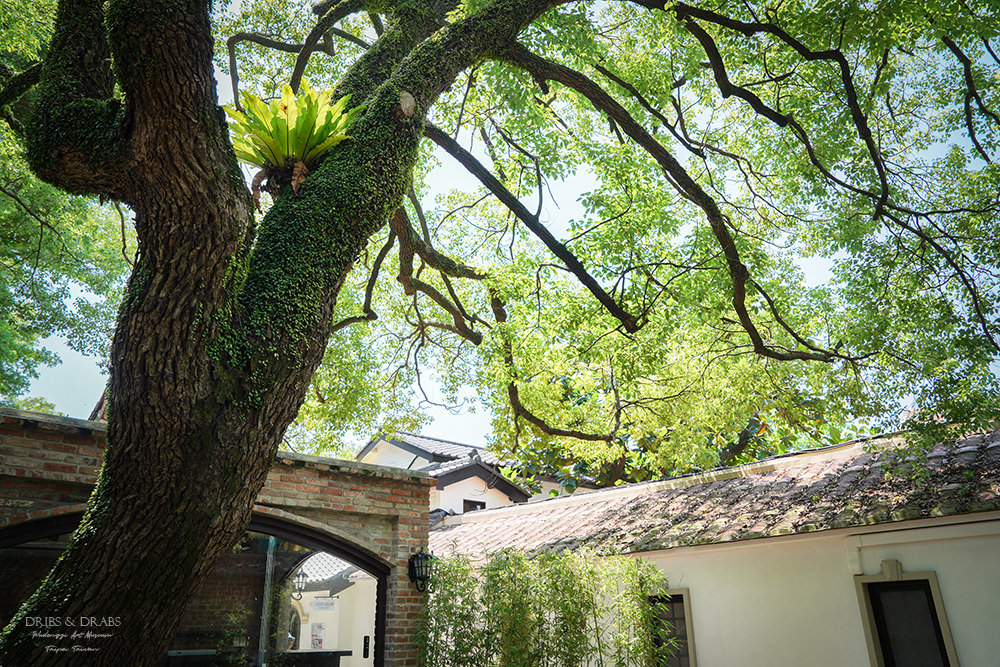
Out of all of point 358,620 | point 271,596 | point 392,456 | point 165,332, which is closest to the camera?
point 165,332

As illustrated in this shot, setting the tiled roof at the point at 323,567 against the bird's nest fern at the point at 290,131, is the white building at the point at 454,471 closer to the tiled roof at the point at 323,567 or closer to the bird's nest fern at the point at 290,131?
the tiled roof at the point at 323,567

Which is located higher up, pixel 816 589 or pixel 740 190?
pixel 740 190

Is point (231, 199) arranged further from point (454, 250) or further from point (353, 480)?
point (454, 250)

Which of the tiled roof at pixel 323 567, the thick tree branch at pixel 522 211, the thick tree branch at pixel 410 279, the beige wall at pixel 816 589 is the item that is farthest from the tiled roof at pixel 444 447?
the thick tree branch at pixel 522 211

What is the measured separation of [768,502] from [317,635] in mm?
5038

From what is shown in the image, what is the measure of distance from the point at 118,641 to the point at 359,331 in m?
8.68

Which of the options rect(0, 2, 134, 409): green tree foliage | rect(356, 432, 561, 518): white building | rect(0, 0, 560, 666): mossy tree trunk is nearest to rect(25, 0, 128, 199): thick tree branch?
rect(0, 0, 560, 666): mossy tree trunk

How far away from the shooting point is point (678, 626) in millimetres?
7230

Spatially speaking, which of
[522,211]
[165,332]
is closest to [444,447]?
[522,211]

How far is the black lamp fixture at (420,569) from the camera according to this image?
665 centimetres

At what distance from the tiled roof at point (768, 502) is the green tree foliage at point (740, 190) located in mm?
684

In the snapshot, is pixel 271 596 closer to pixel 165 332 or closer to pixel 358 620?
pixel 358 620

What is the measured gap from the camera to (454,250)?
10414mm

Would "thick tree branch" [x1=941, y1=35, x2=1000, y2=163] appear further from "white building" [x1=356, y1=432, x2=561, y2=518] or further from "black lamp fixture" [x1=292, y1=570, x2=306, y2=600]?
"white building" [x1=356, y1=432, x2=561, y2=518]
